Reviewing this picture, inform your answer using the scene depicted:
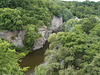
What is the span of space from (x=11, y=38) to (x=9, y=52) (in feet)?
48.0

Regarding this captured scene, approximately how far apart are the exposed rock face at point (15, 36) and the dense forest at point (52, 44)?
3.38 ft

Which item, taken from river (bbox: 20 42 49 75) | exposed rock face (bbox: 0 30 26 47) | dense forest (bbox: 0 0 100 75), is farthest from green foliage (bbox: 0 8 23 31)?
river (bbox: 20 42 49 75)

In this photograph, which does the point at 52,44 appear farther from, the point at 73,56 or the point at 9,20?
the point at 9,20

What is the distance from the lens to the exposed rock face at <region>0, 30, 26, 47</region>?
1070 inches

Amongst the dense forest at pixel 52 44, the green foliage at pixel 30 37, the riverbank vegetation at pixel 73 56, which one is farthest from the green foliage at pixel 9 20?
the riverbank vegetation at pixel 73 56

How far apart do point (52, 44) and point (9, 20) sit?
12987 millimetres

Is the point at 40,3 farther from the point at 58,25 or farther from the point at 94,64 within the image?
the point at 94,64

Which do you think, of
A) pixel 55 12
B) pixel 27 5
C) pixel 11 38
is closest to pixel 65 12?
pixel 55 12

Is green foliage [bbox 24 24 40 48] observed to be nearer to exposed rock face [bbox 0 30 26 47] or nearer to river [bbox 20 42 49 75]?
exposed rock face [bbox 0 30 26 47]

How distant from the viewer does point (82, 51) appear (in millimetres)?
Result: 18734

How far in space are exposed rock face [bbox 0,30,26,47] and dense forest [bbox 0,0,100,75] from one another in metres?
1.03

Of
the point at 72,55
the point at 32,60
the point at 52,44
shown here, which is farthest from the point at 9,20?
the point at 72,55

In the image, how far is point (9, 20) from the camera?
26203 mm

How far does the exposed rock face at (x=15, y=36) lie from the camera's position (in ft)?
89.2
